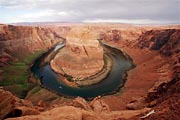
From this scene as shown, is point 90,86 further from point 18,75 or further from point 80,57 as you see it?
point 18,75

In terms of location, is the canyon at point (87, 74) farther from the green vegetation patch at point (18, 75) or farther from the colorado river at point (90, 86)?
the colorado river at point (90, 86)

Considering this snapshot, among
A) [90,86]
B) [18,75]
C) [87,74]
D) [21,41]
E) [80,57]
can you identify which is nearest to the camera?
[90,86]

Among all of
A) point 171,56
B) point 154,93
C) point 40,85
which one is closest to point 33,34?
point 40,85

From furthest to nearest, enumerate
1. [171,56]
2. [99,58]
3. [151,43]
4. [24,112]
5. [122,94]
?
1. [151,43]
2. [99,58]
3. [171,56]
4. [122,94]
5. [24,112]

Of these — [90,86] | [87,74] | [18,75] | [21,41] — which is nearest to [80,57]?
[87,74]

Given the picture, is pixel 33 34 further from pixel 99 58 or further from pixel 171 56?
pixel 171 56

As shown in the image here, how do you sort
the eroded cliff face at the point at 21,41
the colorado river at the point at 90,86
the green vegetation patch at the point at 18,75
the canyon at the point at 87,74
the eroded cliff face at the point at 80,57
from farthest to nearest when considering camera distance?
1. the eroded cliff face at the point at 21,41
2. the eroded cliff face at the point at 80,57
3. the green vegetation patch at the point at 18,75
4. the colorado river at the point at 90,86
5. the canyon at the point at 87,74

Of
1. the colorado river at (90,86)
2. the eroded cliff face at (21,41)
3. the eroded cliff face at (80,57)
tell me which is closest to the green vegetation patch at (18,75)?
the colorado river at (90,86)
